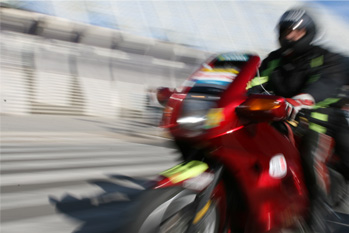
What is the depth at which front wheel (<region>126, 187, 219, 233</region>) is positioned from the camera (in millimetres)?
2453

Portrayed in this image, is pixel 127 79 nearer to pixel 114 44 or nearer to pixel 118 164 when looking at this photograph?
pixel 114 44

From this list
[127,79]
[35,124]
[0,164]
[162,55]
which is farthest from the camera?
[162,55]

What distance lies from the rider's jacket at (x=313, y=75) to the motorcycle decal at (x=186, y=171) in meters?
0.71

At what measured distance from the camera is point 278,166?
9.01 ft

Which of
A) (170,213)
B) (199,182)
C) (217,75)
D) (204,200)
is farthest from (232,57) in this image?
(170,213)

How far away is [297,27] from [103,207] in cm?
274

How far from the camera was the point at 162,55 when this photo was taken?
2188cm

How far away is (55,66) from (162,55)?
604 cm

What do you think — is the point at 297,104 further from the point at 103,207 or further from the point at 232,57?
the point at 103,207

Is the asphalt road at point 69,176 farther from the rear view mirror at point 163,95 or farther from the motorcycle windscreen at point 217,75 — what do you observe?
the motorcycle windscreen at point 217,75

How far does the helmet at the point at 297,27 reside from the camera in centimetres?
302

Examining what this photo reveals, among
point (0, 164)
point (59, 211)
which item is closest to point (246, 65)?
point (59, 211)

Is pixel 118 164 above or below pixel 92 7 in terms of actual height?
below

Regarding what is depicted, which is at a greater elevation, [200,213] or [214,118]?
[214,118]
